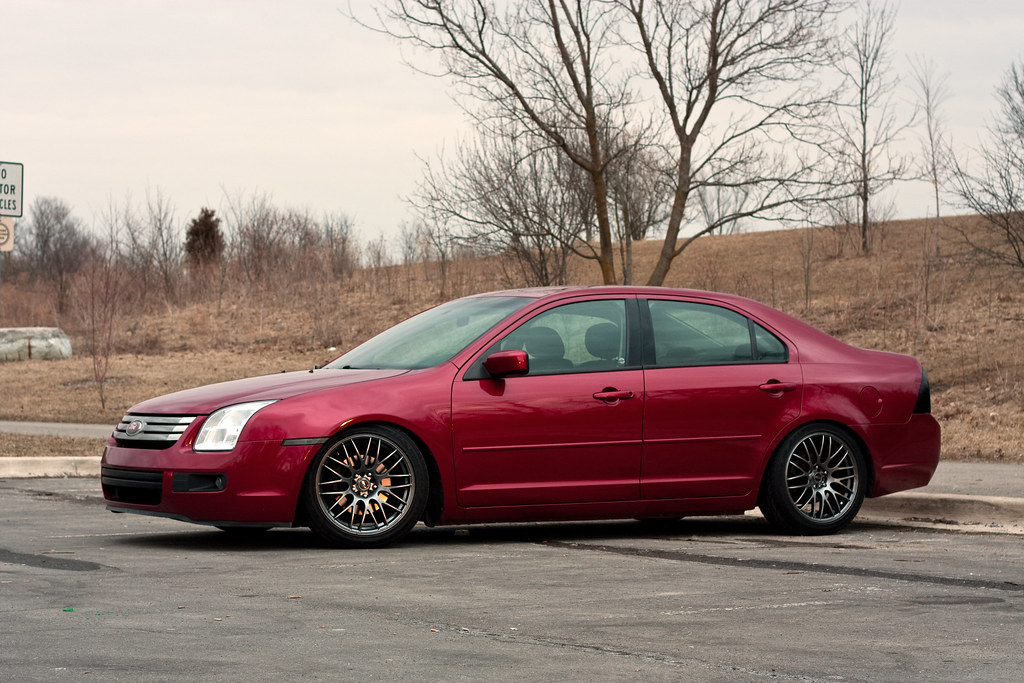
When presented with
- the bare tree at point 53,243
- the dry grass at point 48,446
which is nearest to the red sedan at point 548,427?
the dry grass at point 48,446

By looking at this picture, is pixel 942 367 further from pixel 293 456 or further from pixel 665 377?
pixel 293 456

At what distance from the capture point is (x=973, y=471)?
12773 mm

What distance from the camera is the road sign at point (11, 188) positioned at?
1631 centimetres

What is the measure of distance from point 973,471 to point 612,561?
625 centimetres

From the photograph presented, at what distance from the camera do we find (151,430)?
809cm

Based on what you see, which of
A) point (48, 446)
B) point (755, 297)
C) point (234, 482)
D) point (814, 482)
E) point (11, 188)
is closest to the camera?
point (234, 482)

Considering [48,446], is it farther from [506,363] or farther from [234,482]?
[506,363]

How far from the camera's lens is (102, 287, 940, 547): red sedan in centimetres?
794

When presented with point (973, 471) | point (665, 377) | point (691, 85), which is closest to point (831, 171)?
point (691, 85)

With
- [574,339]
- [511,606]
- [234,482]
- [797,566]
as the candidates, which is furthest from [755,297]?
[511,606]

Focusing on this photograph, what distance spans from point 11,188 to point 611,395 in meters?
10.4

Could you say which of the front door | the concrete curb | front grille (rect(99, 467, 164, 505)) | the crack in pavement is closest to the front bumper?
front grille (rect(99, 467, 164, 505))

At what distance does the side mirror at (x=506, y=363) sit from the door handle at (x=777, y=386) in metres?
1.69

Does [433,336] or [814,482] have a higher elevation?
[433,336]
